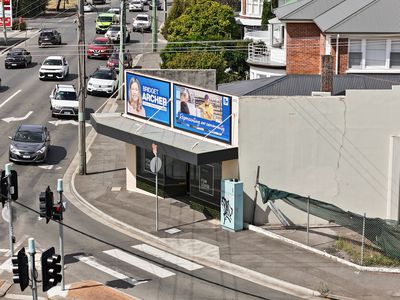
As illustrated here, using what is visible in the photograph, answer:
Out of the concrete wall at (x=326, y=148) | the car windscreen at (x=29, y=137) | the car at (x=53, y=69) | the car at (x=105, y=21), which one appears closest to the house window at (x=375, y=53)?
the concrete wall at (x=326, y=148)

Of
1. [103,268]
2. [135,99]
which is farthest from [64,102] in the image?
[103,268]

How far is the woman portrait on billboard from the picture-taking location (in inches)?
1428

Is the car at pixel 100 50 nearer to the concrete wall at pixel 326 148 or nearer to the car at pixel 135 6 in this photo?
the car at pixel 135 6

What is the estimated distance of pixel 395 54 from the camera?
37.6 m

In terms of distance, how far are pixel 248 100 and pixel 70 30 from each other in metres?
62.7

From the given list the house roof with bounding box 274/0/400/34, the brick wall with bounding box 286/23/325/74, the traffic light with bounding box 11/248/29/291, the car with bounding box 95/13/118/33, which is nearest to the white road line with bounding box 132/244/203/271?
the traffic light with bounding box 11/248/29/291

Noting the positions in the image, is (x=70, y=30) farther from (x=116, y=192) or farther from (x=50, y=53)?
(x=116, y=192)

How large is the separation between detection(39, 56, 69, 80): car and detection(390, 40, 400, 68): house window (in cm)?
3124

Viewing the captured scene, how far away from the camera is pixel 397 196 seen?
30609mm

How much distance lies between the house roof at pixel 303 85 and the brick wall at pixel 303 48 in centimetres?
538

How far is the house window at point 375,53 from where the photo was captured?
123ft

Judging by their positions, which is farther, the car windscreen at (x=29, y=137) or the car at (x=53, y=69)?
the car at (x=53, y=69)

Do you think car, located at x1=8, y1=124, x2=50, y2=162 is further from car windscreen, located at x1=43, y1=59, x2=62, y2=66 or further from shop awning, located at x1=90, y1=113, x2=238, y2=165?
car windscreen, located at x1=43, y1=59, x2=62, y2=66

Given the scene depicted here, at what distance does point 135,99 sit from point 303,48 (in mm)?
9657
